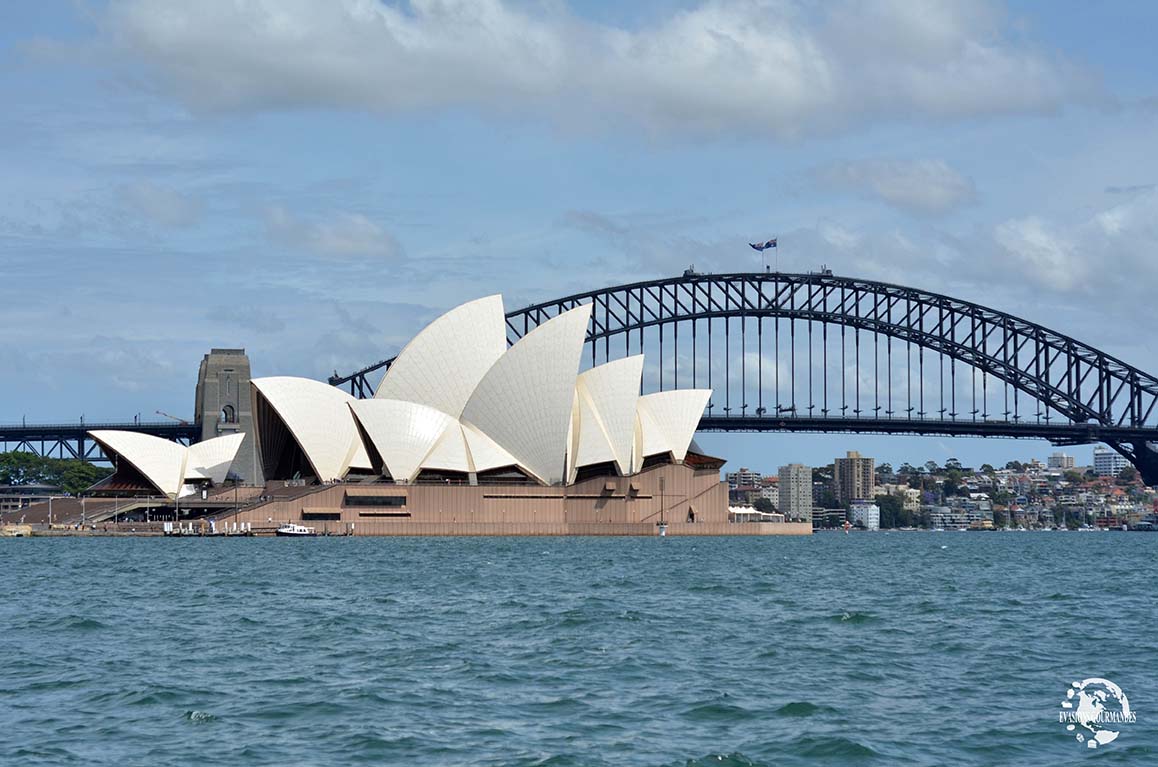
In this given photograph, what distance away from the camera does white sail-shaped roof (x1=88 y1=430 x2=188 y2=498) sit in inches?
3329

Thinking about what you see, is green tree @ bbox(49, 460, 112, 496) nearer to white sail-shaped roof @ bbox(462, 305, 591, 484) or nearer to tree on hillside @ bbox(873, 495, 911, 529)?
white sail-shaped roof @ bbox(462, 305, 591, 484)

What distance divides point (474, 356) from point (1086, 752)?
6813 centimetres

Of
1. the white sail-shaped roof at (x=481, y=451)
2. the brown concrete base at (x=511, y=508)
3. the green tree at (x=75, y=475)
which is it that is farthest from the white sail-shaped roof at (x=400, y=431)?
the green tree at (x=75, y=475)

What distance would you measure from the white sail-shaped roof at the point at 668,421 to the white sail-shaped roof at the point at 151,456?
1002 inches

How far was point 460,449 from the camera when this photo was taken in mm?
82000

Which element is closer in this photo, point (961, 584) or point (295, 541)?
point (961, 584)

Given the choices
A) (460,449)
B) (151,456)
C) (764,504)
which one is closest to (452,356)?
(460,449)

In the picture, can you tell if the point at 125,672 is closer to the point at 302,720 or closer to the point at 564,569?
the point at 302,720

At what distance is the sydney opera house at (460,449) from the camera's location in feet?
262

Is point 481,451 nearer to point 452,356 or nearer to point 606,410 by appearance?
point 452,356

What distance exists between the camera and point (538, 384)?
3157 inches

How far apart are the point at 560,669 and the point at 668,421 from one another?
6749 centimetres

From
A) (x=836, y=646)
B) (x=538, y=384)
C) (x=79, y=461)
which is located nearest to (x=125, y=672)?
(x=836, y=646)

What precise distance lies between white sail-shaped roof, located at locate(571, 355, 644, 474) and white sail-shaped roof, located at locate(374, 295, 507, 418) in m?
5.55
